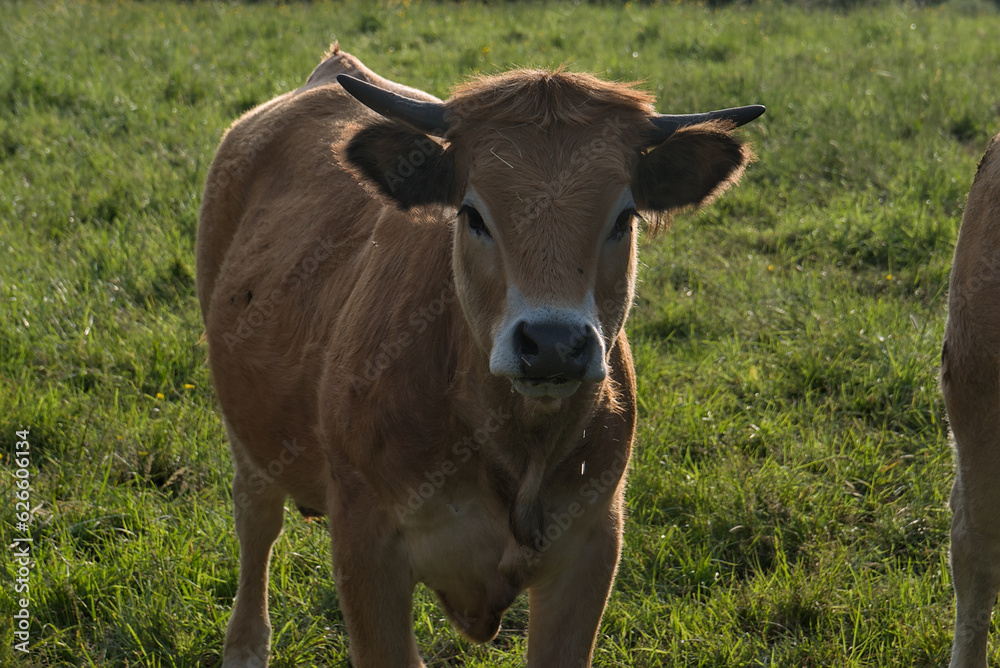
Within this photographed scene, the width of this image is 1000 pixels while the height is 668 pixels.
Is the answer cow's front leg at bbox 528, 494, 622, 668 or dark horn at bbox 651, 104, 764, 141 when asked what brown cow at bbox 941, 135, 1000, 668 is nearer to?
dark horn at bbox 651, 104, 764, 141

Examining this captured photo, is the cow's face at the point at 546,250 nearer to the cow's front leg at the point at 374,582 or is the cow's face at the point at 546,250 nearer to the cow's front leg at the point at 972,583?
the cow's front leg at the point at 374,582

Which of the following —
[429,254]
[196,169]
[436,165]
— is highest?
[436,165]

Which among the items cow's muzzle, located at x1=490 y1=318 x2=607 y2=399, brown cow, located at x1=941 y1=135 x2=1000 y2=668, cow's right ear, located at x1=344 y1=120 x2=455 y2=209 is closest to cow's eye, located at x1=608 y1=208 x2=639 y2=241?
cow's muzzle, located at x1=490 y1=318 x2=607 y2=399

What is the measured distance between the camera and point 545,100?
2.70 m

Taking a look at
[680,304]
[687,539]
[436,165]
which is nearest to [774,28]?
[680,304]

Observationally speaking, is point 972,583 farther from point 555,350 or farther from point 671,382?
point 671,382

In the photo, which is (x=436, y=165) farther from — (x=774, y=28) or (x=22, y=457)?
(x=774, y=28)

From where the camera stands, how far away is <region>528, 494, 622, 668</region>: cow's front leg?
9.39 ft

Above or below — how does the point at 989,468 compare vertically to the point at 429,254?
below

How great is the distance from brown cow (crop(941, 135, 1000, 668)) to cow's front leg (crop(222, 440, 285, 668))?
241 cm

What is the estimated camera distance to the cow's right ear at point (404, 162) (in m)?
2.87

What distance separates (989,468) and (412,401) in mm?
1822

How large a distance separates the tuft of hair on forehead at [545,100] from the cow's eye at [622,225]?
269 millimetres

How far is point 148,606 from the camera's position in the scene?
356 centimetres
